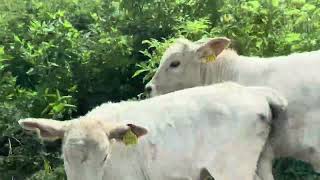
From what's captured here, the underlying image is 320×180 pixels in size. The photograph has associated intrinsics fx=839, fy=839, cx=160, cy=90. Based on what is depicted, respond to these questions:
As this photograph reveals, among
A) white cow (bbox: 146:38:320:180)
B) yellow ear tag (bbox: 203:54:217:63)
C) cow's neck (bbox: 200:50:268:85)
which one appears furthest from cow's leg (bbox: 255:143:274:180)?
yellow ear tag (bbox: 203:54:217:63)

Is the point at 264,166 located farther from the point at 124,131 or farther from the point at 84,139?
the point at 84,139

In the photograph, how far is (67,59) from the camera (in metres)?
11.3

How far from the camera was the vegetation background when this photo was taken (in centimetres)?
1044

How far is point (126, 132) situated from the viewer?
705 centimetres

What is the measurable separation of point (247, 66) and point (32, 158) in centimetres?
301

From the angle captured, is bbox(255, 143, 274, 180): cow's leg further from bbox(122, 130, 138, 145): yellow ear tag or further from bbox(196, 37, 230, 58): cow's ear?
bbox(196, 37, 230, 58): cow's ear

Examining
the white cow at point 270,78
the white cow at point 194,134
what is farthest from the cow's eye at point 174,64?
the white cow at point 194,134

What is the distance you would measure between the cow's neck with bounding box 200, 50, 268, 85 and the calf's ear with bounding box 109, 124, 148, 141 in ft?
7.74

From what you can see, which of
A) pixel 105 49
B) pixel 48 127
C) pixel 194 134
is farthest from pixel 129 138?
pixel 105 49

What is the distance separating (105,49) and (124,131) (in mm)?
4535

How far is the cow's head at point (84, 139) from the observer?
6633 millimetres

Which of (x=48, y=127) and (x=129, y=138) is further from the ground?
(x=48, y=127)

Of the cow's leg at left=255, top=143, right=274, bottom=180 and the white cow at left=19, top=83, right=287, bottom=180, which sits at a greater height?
the white cow at left=19, top=83, right=287, bottom=180

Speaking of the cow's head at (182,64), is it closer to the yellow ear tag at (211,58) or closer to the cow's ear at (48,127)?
the yellow ear tag at (211,58)
